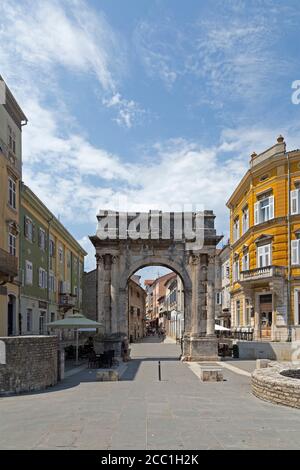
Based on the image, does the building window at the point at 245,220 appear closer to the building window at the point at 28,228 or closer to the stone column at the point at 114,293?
the stone column at the point at 114,293

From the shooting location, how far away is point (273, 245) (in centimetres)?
3291

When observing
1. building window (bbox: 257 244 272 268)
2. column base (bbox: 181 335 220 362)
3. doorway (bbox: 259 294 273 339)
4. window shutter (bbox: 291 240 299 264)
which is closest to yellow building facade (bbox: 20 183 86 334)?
column base (bbox: 181 335 220 362)

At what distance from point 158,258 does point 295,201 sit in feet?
33.8

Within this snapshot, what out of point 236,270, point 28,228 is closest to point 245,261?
point 236,270

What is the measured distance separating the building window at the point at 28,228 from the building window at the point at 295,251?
17.8 meters

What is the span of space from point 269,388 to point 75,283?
4102cm

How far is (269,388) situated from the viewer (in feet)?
44.7

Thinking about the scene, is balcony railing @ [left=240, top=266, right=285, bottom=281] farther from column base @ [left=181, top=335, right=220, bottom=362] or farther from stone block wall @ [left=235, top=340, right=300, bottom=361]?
column base @ [left=181, top=335, right=220, bottom=362]

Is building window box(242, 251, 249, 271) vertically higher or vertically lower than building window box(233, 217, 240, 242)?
lower

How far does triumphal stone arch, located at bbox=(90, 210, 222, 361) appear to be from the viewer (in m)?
28.7

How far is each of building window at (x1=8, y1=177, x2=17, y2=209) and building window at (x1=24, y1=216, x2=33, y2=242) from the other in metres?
2.73

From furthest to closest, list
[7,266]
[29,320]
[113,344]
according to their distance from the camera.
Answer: [29,320] → [113,344] → [7,266]

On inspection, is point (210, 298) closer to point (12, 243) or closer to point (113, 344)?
point (113, 344)
